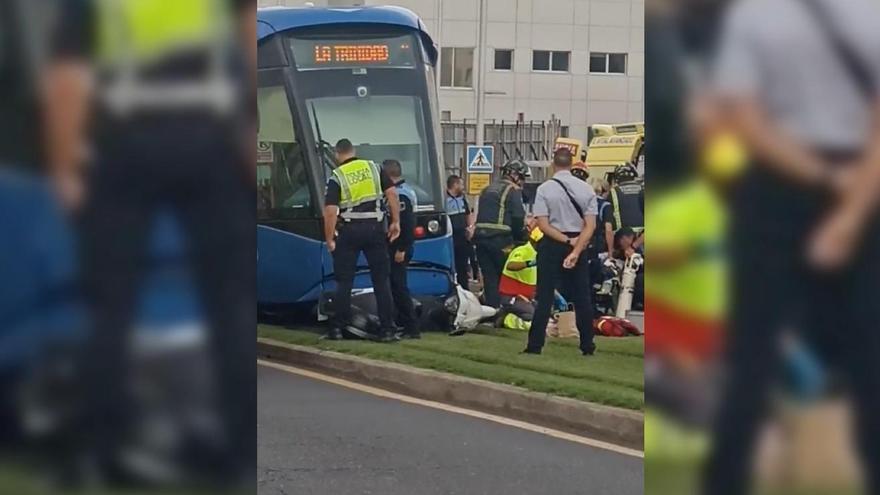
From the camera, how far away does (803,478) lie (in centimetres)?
240

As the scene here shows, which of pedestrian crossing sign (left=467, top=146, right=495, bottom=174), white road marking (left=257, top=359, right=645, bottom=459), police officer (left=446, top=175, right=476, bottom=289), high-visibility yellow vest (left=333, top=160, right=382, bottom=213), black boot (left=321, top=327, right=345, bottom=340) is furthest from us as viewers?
pedestrian crossing sign (left=467, top=146, right=495, bottom=174)

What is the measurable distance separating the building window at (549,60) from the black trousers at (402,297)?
116 ft

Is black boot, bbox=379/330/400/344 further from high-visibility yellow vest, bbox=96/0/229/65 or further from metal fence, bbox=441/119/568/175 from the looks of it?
metal fence, bbox=441/119/568/175

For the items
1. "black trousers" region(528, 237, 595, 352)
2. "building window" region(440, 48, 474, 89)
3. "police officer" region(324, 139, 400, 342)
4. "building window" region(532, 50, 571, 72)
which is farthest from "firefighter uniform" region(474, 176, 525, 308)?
"building window" region(532, 50, 571, 72)

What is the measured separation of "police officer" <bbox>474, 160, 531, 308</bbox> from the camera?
44.2 feet

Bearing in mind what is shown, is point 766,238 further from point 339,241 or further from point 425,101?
point 425,101

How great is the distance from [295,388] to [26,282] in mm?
7631

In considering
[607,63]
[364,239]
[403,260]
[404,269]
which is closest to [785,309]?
[364,239]

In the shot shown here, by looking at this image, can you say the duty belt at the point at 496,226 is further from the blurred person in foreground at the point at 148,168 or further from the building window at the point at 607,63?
the building window at the point at 607,63

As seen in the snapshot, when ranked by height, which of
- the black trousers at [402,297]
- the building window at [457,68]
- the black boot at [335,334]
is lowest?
the black boot at [335,334]

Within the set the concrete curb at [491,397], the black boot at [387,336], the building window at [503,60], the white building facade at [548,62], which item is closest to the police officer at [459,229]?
the black boot at [387,336]

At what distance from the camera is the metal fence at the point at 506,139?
38.9m

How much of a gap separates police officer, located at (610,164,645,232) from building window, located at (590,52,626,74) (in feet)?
100

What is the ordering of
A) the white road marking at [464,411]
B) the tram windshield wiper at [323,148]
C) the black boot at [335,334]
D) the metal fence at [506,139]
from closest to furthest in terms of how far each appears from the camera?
1. the white road marking at [464,411]
2. the black boot at [335,334]
3. the tram windshield wiper at [323,148]
4. the metal fence at [506,139]
